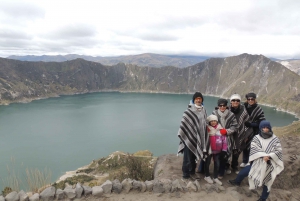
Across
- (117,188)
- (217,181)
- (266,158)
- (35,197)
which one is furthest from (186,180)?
(35,197)

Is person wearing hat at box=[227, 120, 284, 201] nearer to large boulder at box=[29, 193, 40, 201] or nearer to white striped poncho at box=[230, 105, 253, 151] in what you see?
white striped poncho at box=[230, 105, 253, 151]

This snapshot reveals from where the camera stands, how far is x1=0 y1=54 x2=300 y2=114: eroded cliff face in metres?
111

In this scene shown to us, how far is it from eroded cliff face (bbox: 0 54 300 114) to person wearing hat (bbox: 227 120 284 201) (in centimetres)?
9391

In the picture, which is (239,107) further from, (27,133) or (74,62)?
(74,62)

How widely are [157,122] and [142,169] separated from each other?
5362cm

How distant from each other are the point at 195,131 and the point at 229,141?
3.47 feet

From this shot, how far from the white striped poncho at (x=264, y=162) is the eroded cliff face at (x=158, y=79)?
308ft

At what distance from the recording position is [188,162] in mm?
5648

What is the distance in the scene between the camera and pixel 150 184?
5.40 metres

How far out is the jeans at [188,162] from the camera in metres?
5.56

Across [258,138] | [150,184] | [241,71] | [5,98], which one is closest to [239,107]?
[258,138]

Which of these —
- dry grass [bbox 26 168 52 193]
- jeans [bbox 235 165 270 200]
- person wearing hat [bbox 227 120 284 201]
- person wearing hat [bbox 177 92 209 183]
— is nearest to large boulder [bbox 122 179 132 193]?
person wearing hat [bbox 177 92 209 183]

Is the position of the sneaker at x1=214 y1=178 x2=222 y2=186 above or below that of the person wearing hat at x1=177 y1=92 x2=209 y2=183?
below

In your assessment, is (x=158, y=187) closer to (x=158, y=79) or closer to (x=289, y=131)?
(x=289, y=131)
